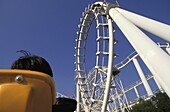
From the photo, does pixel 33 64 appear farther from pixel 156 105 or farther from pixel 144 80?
pixel 144 80

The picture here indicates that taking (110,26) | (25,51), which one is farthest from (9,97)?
(110,26)

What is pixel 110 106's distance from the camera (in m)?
30.1

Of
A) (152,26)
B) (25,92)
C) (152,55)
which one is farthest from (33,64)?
(152,26)

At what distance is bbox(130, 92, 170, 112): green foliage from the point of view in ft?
66.2

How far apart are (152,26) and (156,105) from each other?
1316cm

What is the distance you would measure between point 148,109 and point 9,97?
817 inches

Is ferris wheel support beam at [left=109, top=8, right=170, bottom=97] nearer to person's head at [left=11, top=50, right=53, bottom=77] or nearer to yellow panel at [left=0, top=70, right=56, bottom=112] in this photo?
person's head at [left=11, top=50, right=53, bottom=77]

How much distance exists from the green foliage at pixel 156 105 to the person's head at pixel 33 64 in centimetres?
2030

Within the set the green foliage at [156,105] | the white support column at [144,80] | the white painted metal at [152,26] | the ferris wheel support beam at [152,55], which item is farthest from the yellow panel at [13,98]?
the white support column at [144,80]

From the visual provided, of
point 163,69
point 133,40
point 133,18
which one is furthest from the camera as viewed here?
point 133,18

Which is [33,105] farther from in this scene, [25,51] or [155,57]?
[155,57]

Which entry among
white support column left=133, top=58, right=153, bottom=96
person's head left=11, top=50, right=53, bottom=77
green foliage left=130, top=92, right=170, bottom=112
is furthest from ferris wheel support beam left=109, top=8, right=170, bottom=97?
white support column left=133, top=58, right=153, bottom=96

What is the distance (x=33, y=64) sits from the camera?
1.18 m

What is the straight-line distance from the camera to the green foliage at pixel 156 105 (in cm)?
2017
